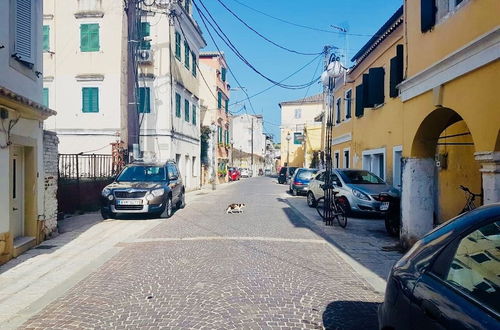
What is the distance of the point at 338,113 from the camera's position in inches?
911

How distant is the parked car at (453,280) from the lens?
6.70ft

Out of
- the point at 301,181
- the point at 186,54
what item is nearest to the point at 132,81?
the point at 186,54

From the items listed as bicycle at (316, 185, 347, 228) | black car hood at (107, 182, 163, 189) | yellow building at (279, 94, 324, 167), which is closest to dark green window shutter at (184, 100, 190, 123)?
black car hood at (107, 182, 163, 189)

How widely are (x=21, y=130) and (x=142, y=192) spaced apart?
4.95 metres

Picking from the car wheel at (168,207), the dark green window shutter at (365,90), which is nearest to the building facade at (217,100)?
the dark green window shutter at (365,90)

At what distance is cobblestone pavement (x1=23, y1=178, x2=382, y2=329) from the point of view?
4.30 m

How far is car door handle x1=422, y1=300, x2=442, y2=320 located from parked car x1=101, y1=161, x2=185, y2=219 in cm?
1057

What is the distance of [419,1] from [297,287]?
5954 millimetres

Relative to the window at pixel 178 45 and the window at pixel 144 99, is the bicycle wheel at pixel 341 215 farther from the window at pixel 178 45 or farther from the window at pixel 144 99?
the window at pixel 178 45

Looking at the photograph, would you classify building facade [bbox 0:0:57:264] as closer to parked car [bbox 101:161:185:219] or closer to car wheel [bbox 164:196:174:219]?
parked car [bbox 101:161:185:219]

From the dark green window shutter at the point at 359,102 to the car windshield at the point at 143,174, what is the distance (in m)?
8.50

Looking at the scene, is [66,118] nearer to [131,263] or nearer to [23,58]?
[23,58]

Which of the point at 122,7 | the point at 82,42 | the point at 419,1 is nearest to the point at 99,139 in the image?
the point at 82,42

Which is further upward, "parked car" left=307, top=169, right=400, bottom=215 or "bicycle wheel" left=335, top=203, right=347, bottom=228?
"parked car" left=307, top=169, right=400, bottom=215
